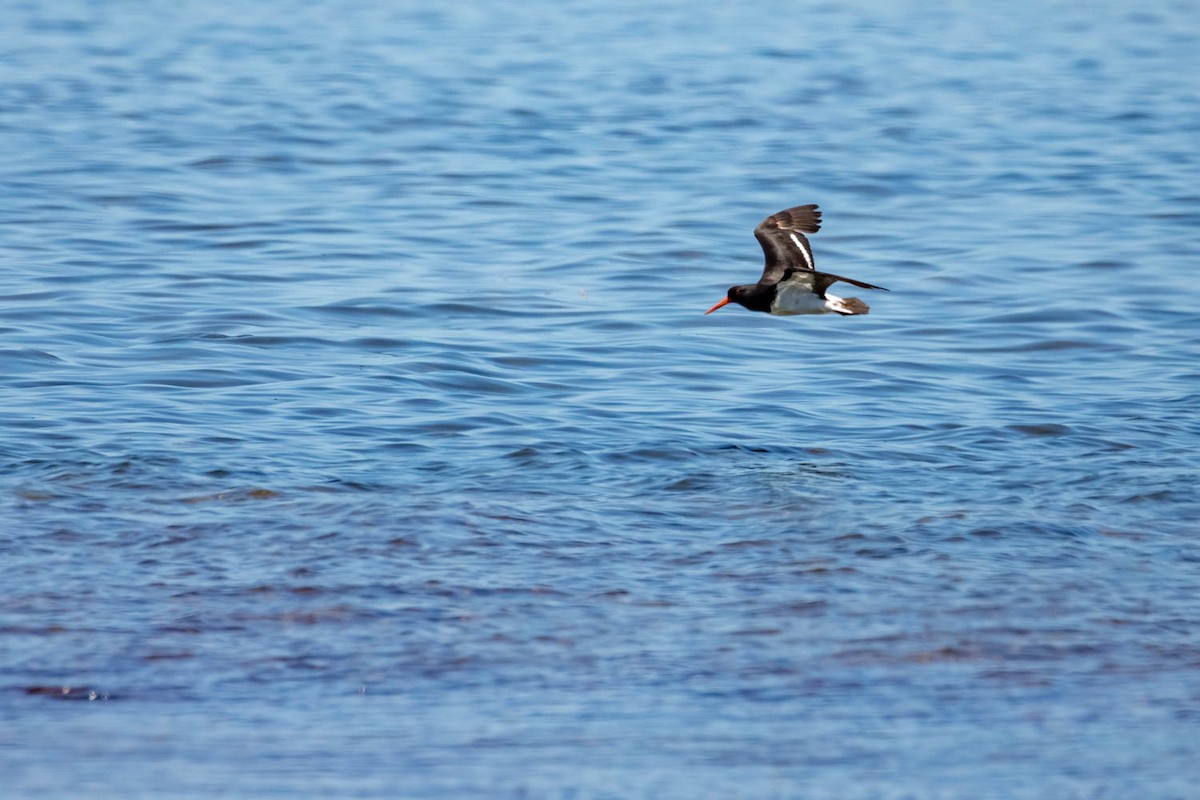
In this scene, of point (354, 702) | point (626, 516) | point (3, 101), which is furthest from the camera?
point (3, 101)

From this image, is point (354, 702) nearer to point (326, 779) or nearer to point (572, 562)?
point (326, 779)

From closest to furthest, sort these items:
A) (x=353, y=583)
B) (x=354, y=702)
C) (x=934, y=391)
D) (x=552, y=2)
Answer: (x=354, y=702), (x=353, y=583), (x=934, y=391), (x=552, y=2)

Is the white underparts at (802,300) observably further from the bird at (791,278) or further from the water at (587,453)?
the water at (587,453)

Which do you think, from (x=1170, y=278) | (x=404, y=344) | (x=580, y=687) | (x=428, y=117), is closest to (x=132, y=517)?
(x=580, y=687)

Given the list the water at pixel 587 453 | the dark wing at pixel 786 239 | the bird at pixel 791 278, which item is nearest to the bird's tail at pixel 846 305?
the bird at pixel 791 278

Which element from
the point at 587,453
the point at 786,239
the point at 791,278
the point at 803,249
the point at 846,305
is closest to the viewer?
the point at 587,453

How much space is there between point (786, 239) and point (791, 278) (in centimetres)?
25

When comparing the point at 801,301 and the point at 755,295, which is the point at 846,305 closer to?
the point at 801,301

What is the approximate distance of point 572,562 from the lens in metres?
6.66

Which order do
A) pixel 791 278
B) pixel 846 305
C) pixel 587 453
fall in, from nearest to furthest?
pixel 587 453, pixel 846 305, pixel 791 278

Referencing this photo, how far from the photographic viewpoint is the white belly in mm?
9523

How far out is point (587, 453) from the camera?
27.4ft

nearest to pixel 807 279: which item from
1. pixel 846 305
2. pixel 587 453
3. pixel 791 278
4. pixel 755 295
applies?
pixel 791 278

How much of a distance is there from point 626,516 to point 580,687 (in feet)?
6.61
